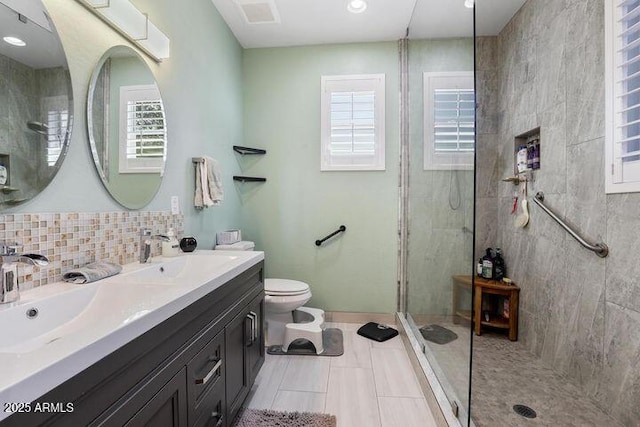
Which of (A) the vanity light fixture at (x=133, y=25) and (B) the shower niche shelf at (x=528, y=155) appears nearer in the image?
(A) the vanity light fixture at (x=133, y=25)

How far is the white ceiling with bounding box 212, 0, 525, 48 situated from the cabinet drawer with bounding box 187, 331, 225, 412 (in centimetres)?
218

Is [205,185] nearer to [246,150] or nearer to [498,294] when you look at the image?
[246,150]

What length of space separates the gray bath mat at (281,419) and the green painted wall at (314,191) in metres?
1.25

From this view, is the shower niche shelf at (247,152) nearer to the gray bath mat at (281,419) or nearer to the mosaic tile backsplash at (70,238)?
the mosaic tile backsplash at (70,238)

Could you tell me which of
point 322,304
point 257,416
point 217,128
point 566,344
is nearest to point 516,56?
point 566,344

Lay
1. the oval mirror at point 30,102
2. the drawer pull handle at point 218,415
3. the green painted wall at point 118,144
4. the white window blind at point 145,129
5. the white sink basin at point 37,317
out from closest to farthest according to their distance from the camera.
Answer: the white sink basin at point 37,317 → the oval mirror at point 30,102 → the drawer pull handle at point 218,415 → the green painted wall at point 118,144 → the white window blind at point 145,129

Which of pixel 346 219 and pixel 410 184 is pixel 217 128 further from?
pixel 410 184

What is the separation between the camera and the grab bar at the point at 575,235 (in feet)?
5.08

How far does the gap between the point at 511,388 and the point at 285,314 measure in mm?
1554

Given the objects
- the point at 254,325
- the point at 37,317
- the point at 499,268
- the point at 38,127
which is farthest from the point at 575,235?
the point at 38,127

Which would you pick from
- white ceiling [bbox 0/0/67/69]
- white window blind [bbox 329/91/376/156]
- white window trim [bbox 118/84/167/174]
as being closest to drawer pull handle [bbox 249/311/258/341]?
white window trim [bbox 118/84/167/174]

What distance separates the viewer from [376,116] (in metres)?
2.65

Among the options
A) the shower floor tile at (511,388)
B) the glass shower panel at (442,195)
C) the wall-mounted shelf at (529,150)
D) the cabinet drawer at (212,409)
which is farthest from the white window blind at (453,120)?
the cabinet drawer at (212,409)

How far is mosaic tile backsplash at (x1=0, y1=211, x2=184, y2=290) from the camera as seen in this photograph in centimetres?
88
